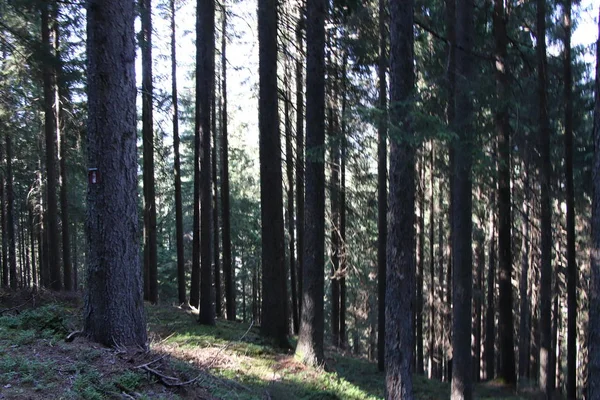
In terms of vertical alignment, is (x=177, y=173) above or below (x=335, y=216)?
above

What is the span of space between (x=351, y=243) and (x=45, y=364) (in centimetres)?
1269

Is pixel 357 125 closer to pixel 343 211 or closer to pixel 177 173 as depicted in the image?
pixel 343 211

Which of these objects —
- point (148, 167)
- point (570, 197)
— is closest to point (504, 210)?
point (570, 197)

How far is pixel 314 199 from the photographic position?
388 inches

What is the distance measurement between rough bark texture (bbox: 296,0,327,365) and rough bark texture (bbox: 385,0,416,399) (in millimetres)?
2413

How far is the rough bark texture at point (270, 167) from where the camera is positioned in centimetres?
1070

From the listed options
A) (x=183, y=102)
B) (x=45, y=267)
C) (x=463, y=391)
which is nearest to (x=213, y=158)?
(x=183, y=102)

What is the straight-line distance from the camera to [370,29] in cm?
1056

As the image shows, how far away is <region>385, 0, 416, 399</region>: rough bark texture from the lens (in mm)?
7547

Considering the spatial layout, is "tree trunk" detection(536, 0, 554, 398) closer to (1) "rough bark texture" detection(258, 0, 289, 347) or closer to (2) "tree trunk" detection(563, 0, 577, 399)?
(2) "tree trunk" detection(563, 0, 577, 399)

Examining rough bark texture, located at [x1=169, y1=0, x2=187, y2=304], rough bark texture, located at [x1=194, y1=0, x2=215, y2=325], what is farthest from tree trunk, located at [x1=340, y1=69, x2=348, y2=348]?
rough bark texture, located at [x1=169, y1=0, x2=187, y2=304]

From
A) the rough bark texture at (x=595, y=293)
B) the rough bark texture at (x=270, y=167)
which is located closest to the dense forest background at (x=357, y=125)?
the rough bark texture at (x=270, y=167)

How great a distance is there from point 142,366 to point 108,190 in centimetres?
206

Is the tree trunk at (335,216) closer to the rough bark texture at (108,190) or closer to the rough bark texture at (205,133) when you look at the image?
the rough bark texture at (205,133)
